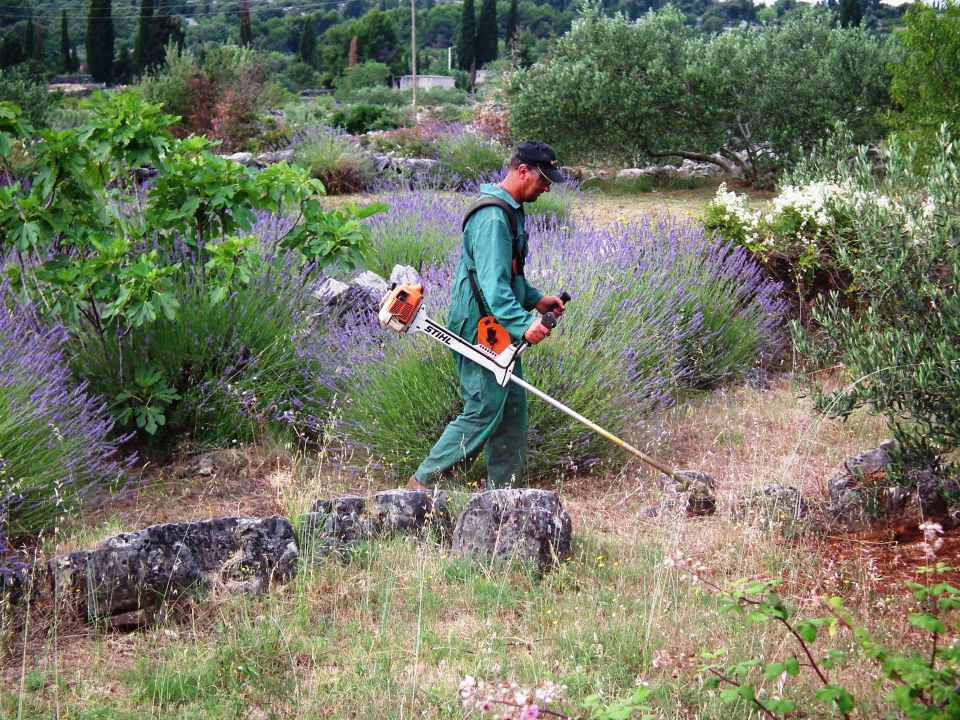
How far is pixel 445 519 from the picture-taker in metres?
4.52

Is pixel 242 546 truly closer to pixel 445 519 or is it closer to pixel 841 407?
pixel 445 519

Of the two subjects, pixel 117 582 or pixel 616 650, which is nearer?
pixel 616 650

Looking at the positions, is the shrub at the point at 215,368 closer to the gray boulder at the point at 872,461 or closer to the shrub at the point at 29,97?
the gray boulder at the point at 872,461

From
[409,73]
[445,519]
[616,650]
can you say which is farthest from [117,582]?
[409,73]

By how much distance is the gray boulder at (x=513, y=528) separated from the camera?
4.15 meters

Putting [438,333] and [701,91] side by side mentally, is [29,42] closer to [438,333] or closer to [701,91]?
[701,91]

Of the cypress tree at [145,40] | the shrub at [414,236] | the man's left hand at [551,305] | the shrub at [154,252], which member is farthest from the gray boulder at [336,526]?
the cypress tree at [145,40]

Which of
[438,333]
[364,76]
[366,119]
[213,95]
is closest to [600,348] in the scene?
[438,333]

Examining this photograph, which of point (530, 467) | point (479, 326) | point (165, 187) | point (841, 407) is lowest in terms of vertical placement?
point (530, 467)

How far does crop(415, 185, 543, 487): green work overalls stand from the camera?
4488 mm

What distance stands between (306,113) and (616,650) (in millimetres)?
22576

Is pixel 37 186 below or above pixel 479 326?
above

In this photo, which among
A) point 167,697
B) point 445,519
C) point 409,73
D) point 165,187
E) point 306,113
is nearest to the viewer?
point 167,697

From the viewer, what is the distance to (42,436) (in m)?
4.71
